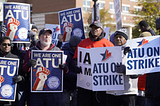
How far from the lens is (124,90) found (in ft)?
17.3

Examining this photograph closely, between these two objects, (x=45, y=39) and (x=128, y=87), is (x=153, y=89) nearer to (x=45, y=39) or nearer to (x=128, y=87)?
(x=128, y=87)

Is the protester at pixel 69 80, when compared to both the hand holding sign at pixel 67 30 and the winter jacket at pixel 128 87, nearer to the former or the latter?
the winter jacket at pixel 128 87

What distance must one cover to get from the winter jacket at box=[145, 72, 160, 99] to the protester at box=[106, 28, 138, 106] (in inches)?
13.6

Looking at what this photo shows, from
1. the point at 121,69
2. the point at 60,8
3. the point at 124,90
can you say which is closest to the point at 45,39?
the point at 121,69

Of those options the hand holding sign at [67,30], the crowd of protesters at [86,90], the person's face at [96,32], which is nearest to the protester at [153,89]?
the crowd of protesters at [86,90]

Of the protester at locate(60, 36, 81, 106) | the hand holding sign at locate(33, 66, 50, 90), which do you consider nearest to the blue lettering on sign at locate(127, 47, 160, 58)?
the protester at locate(60, 36, 81, 106)

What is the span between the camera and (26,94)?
19.6 feet

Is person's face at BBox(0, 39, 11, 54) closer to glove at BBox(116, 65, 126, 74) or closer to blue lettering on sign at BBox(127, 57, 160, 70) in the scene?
glove at BBox(116, 65, 126, 74)

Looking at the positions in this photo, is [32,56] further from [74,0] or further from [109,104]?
[74,0]

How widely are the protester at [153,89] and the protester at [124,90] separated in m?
0.36

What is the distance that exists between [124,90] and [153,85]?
66cm

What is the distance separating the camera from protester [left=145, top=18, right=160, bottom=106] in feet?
15.7

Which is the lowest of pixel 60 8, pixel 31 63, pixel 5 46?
pixel 31 63

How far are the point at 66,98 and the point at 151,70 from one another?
7.76ft
